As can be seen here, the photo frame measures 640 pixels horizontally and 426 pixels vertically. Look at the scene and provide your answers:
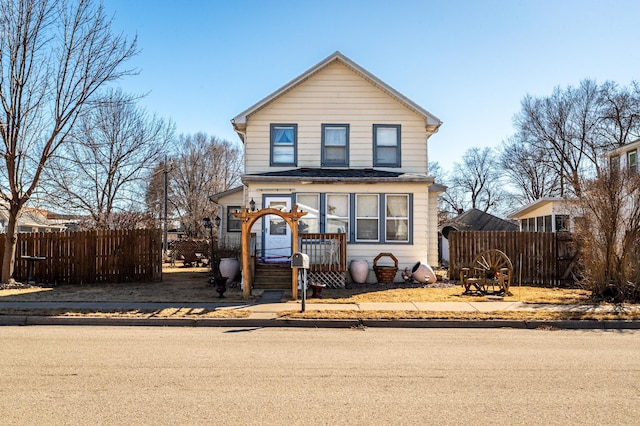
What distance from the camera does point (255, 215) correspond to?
1338cm

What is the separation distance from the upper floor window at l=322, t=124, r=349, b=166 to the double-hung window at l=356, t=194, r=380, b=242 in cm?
181

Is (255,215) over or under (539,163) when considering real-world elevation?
under

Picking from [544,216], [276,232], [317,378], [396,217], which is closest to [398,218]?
[396,217]

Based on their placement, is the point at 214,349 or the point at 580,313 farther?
the point at 580,313

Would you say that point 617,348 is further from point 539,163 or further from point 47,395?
point 539,163

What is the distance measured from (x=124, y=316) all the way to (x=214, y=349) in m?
3.80

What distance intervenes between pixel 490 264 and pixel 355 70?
331 inches

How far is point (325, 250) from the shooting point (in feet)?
52.2

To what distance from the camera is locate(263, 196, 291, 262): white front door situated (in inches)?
679

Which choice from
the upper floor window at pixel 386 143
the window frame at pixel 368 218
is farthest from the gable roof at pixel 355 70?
the window frame at pixel 368 218

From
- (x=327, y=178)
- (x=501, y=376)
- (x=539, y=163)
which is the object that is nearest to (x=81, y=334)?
(x=501, y=376)

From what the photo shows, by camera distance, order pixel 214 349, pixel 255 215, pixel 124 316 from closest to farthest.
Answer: pixel 214 349 → pixel 124 316 → pixel 255 215

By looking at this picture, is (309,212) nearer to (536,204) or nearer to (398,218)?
(398,218)

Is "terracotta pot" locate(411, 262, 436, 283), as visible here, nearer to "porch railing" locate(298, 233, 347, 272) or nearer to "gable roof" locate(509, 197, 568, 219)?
"porch railing" locate(298, 233, 347, 272)
